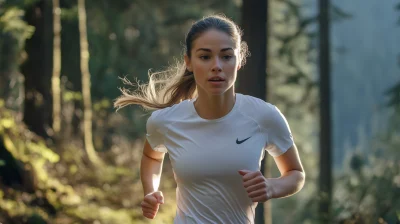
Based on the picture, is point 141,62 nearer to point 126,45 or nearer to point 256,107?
point 126,45

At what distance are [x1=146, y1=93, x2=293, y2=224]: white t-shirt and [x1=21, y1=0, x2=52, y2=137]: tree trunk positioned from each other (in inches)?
383

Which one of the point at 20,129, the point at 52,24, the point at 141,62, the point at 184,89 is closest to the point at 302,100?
the point at 141,62

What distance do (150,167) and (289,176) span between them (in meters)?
0.97

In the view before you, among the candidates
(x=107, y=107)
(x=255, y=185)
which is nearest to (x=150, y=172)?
(x=255, y=185)

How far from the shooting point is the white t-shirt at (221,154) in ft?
13.4

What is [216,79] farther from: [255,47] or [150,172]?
[255,47]

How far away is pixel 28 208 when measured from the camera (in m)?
10.2

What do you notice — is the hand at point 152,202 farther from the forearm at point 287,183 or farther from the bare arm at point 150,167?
the forearm at point 287,183

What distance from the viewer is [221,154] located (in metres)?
4.06

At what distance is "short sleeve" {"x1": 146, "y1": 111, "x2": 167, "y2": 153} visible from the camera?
14.6 feet

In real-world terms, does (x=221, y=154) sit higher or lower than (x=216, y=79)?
lower

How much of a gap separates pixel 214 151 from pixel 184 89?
89 cm

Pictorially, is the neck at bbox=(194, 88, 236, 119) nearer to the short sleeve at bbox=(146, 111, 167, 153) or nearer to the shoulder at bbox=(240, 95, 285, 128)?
the shoulder at bbox=(240, 95, 285, 128)

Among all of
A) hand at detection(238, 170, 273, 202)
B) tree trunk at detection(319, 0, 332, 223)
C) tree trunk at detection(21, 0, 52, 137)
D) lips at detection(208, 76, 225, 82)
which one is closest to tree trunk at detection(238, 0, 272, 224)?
tree trunk at detection(21, 0, 52, 137)
